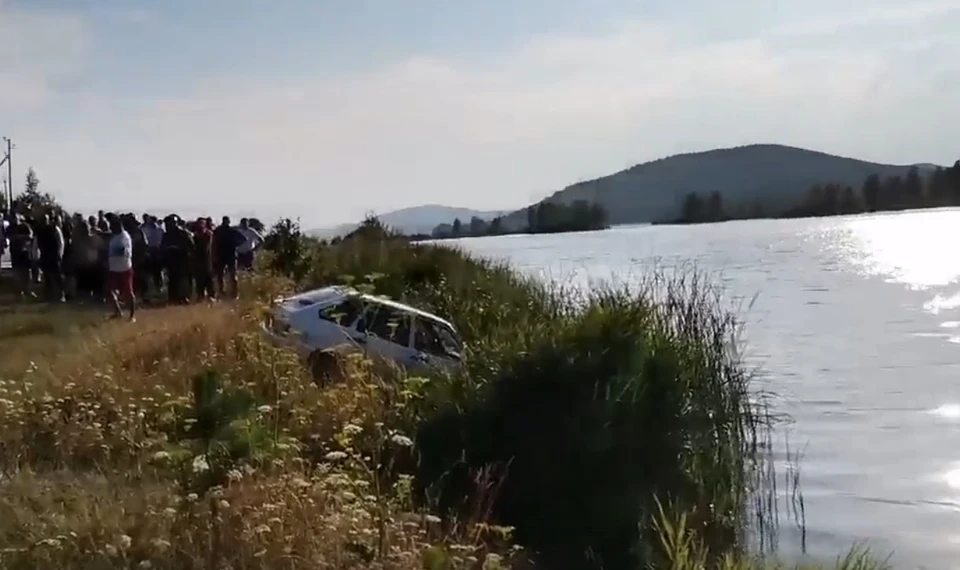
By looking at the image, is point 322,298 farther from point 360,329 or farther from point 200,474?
point 200,474

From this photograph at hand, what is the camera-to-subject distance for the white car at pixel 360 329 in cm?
Result: 1609

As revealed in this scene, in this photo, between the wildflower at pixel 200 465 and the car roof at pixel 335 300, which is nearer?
the wildflower at pixel 200 465

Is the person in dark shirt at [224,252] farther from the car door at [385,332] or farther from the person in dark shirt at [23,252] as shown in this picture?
the car door at [385,332]

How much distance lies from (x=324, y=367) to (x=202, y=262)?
9.42m

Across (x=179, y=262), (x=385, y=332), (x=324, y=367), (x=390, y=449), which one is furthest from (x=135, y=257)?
(x=390, y=449)

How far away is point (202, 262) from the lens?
24.1 meters

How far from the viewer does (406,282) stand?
90.0 ft

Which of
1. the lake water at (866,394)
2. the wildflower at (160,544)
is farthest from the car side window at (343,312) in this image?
the wildflower at (160,544)

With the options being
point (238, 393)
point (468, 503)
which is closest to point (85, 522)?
point (238, 393)

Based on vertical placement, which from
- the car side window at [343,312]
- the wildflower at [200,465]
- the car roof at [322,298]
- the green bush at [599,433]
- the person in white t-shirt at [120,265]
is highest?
the person in white t-shirt at [120,265]

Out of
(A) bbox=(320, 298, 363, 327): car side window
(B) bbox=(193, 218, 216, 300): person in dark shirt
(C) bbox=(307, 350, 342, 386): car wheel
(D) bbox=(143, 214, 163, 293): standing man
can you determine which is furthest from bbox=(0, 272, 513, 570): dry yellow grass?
(D) bbox=(143, 214, 163, 293): standing man

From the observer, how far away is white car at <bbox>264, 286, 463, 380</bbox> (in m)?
16.1

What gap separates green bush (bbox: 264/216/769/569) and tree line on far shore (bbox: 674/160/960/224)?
11616cm

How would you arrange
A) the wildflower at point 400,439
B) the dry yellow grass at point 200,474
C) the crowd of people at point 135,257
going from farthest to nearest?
the crowd of people at point 135,257 < the wildflower at point 400,439 < the dry yellow grass at point 200,474
